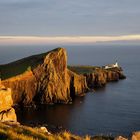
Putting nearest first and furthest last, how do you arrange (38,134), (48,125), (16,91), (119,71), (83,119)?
(38,134) < (48,125) < (83,119) < (16,91) < (119,71)

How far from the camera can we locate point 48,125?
310 feet

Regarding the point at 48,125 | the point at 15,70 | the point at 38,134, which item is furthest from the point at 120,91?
the point at 38,134

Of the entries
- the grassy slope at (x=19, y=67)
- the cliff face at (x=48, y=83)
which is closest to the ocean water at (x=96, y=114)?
the cliff face at (x=48, y=83)

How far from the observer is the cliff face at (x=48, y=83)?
420 feet

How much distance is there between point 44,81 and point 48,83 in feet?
5.26

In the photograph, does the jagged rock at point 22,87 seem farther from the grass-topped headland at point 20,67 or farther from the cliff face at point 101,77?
the cliff face at point 101,77

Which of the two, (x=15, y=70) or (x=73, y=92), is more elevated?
(x=15, y=70)

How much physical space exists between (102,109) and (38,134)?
321 feet

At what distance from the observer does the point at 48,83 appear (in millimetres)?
137625

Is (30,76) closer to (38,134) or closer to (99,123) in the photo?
(99,123)

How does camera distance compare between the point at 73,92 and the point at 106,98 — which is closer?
the point at 106,98

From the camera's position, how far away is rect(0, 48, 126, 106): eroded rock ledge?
128 metres

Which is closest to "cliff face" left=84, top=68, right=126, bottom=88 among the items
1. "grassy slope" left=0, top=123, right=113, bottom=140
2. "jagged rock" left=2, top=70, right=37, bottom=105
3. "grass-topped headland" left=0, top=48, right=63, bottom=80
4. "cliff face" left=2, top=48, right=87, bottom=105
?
"cliff face" left=2, top=48, right=87, bottom=105

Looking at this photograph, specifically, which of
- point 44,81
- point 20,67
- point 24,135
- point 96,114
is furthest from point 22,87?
point 24,135
